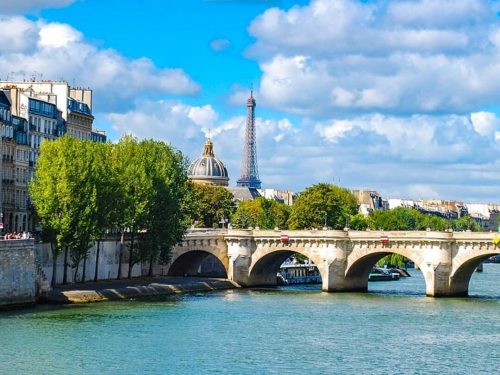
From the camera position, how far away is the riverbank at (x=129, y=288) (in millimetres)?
69125

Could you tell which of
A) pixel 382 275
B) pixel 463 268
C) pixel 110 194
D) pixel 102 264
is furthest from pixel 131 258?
pixel 382 275

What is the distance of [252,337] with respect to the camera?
57.4 m

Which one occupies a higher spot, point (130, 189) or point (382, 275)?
point (130, 189)

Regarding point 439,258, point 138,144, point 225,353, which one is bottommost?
point 225,353

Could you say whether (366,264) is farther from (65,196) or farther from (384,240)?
(65,196)

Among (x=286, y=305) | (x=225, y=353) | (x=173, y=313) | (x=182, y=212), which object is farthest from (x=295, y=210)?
(x=225, y=353)

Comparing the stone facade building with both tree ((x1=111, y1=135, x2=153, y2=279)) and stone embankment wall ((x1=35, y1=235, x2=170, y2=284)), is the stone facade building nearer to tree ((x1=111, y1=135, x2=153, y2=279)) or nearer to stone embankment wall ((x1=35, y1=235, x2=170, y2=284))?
stone embankment wall ((x1=35, y1=235, x2=170, y2=284))

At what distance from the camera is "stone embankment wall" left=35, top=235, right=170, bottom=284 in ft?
241

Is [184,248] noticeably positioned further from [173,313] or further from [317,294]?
[173,313]

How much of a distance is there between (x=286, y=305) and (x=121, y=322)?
15153 millimetres

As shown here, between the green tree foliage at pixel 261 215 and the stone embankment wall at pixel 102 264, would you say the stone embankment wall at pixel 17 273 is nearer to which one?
the stone embankment wall at pixel 102 264

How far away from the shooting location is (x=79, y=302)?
69.0 metres

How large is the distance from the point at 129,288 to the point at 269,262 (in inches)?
770

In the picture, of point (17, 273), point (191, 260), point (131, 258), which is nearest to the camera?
point (17, 273)
